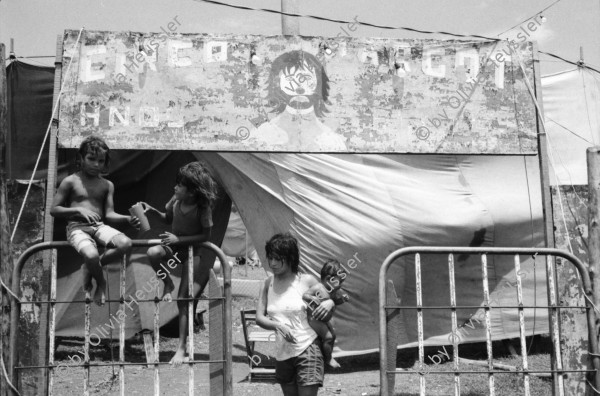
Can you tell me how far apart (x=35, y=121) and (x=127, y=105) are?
5.77 ft

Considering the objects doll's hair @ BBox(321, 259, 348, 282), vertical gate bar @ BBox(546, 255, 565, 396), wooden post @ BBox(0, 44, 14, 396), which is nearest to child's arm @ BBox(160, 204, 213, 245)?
wooden post @ BBox(0, 44, 14, 396)

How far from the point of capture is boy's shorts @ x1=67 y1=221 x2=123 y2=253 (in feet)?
16.0

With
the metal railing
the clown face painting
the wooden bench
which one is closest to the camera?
the metal railing

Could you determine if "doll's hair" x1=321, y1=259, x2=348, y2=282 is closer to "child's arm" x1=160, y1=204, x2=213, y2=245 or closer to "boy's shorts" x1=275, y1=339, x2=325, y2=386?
"child's arm" x1=160, y1=204, x2=213, y2=245

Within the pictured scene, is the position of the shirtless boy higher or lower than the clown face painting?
lower

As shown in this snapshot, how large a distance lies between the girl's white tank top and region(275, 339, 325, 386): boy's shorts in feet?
0.12

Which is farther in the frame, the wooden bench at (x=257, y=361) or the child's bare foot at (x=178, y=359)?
the wooden bench at (x=257, y=361)

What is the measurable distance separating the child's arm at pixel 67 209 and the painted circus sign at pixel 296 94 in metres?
1.18

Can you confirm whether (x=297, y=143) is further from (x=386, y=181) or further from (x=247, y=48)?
(x=386, y=181)

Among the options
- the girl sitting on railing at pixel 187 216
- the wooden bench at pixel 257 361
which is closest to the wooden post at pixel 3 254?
the girl sitting on railing at pixel 187 216

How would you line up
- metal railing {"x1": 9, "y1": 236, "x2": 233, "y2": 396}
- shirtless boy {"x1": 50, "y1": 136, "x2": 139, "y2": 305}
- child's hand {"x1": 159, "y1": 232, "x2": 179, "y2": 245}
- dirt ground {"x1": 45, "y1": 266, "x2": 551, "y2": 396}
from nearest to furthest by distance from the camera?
metal railing {"x1": 9, "y1": 236, "x2": 233, "y2": 396}, shirtless boy {"x1": 50, "y1": 136, "x2": 139, "y2": 305}, child's hand {"x1": 159, "y1": 232, "x2": 179, "y2": 245}, dirt ground {"x1": 45, "y1": 266, "x2": 551, "y2": 396}

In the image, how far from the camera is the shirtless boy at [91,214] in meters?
4.85

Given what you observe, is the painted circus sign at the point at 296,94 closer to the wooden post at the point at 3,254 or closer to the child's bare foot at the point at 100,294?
the wooden post at the point at 3,254

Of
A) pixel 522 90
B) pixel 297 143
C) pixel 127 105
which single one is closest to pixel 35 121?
pixel 127 105
